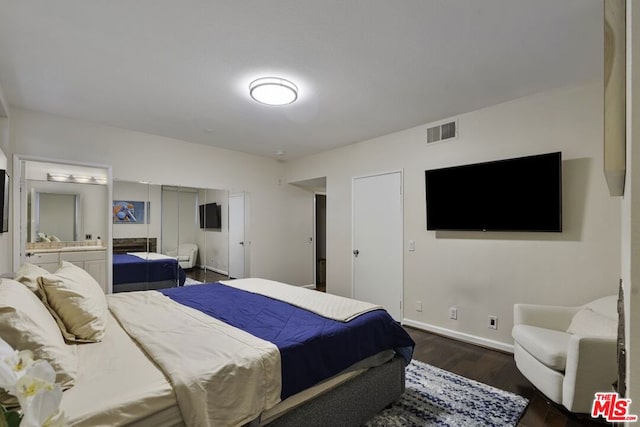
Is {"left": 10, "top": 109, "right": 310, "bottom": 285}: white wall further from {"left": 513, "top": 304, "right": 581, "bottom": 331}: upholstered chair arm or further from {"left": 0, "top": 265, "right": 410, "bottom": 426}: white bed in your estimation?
{"left": 513, "top": 304, "right": 581, "bottom": 331}: upholstered chair arm

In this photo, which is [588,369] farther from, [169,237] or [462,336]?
[169,237]

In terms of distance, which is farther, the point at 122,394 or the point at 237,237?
the point at 237,237

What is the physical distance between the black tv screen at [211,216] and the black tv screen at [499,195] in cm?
317

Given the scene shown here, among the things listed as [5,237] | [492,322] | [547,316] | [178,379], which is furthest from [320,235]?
[178,379]

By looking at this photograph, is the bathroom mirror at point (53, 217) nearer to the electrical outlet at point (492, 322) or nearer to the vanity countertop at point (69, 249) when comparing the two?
the vanity countertop at point (69, 249)

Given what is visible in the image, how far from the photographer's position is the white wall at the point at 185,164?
11.0ft

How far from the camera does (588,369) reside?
187 centimetres

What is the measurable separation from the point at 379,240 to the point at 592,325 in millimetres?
2421

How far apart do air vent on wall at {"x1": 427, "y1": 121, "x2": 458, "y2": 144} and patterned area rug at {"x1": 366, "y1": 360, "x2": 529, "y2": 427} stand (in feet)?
8.21

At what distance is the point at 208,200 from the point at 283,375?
367 centimetres

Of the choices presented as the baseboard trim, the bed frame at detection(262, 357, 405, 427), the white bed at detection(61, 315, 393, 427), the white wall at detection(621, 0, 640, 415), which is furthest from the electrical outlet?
the white wall at detection(621, 0, 640, 415)

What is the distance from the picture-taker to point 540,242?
2.88m

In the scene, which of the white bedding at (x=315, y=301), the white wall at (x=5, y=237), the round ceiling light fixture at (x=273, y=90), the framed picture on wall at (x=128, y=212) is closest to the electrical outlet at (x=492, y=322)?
the white bedding at (x=315, y=301)

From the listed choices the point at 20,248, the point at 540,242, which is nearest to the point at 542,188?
the point at 540,242
